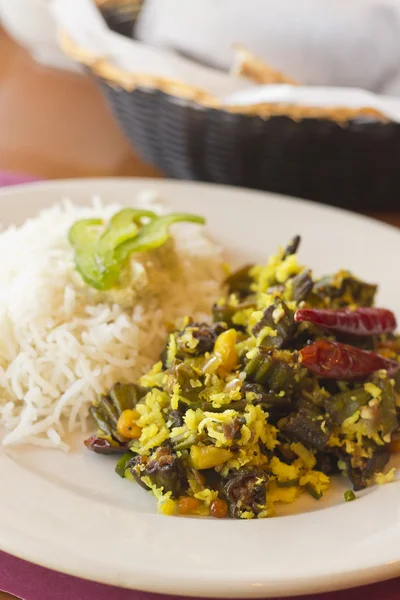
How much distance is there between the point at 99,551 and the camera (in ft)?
4.81

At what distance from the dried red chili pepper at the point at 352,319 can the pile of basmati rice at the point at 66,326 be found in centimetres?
47

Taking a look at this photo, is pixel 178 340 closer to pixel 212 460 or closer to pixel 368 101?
pixel 212 460

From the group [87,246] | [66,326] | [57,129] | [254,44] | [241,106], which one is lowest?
[57,129]

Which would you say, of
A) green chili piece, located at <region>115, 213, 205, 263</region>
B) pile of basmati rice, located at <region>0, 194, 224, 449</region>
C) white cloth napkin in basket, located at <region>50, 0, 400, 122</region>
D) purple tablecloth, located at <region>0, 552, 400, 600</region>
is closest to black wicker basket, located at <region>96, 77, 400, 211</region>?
white cloth napkin in basket, located at <region>50, 0, 400, 122</region>

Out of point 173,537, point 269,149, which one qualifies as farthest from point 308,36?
point 173,537

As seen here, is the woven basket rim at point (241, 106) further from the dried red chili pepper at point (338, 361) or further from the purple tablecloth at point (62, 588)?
the purple tablecloth at point (62, 588)

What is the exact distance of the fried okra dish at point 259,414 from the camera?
1701 mm

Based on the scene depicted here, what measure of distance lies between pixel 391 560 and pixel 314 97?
184 cm

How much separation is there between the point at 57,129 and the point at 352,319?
258 cm

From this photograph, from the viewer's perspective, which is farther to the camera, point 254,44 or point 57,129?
point 57,129

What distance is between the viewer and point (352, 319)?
2.05 metres

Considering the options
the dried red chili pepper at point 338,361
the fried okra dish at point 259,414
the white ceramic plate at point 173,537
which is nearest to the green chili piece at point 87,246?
the fried okra dish at point 259,414

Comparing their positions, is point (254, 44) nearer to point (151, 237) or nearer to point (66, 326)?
point (151, 237)

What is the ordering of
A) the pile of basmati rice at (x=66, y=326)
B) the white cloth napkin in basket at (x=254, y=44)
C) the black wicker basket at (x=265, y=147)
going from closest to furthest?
the pile of basmati rice at (x=66, y=326), the black wicker basket at (x=265, y=147), the white cloth napkin in basket at (x=254, y=44)
